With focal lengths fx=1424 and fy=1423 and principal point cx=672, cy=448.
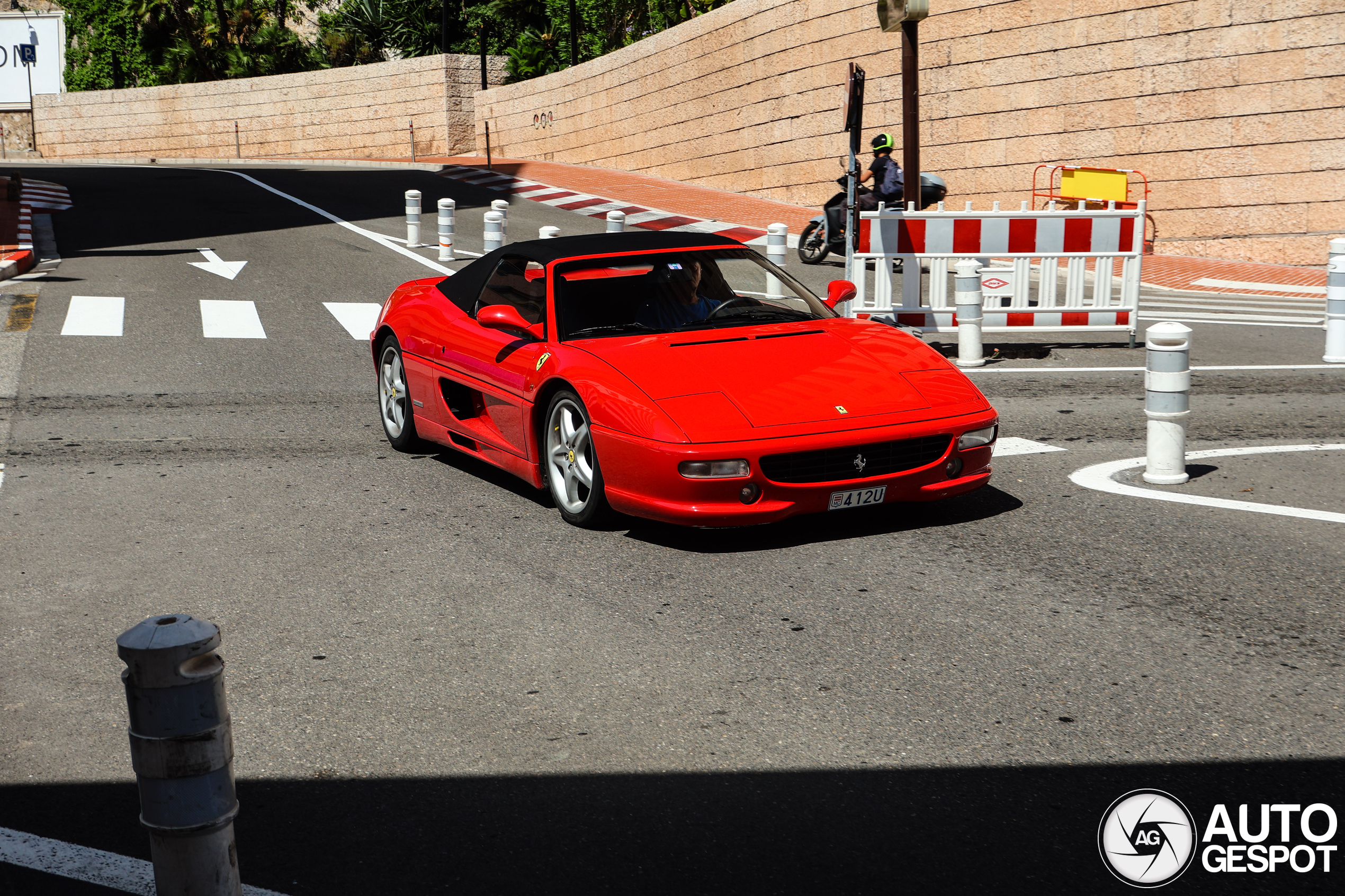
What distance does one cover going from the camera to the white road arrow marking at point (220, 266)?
675 inches

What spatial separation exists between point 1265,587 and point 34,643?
178 inches

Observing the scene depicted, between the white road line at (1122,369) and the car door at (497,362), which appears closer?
the car door at (497,362)

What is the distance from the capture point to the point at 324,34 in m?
60.6

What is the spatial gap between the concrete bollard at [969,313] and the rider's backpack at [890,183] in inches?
272

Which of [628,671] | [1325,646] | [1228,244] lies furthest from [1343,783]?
[1228,244]

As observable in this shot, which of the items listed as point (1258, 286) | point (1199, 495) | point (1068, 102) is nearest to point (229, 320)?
point (1199, 495)

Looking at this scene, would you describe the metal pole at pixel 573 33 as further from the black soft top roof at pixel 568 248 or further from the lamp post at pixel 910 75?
the black soft top roof at pixel 568 248

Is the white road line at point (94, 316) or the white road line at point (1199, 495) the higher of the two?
the white road line at point (94, 316)

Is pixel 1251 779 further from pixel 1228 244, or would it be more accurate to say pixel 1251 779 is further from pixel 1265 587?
pixel 1228 244

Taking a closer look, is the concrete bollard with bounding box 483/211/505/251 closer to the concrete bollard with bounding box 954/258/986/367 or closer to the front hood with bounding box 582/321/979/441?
the concrete bollard with bounding box 954/258/986/367

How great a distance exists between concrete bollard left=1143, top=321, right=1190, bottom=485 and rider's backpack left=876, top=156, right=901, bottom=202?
1141 cm

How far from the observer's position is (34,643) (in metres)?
5.02

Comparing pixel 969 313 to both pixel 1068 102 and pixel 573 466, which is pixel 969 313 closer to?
pixel 573 466

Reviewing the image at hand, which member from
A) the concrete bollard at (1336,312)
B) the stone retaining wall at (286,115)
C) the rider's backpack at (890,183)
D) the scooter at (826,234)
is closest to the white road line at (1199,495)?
the concrete bollard at (1336,312)
